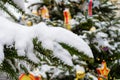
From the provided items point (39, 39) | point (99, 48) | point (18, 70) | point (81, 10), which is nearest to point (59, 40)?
point (39, 39)

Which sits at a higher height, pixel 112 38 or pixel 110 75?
pixel 112 38

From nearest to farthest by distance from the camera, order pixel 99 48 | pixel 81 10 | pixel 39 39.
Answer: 1. pixel 39 39
2. pixel 99 48
3. pixel 81 10

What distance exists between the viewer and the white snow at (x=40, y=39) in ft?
2.51

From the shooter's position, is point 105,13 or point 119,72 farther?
point 105,13

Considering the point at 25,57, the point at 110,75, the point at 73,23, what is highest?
the point at 25,57

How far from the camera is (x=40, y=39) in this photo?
0.77 metres

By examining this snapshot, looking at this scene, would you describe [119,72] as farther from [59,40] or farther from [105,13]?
[59,40]

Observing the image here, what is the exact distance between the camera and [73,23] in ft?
13.1

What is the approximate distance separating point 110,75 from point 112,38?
45 cm

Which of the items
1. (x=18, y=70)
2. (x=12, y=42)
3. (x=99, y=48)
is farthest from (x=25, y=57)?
(x=99, y=48)

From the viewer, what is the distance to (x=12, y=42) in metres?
0.77

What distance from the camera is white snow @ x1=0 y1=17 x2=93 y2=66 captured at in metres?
0.77

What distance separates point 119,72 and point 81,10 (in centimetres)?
123

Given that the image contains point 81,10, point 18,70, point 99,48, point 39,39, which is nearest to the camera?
point 39,39
